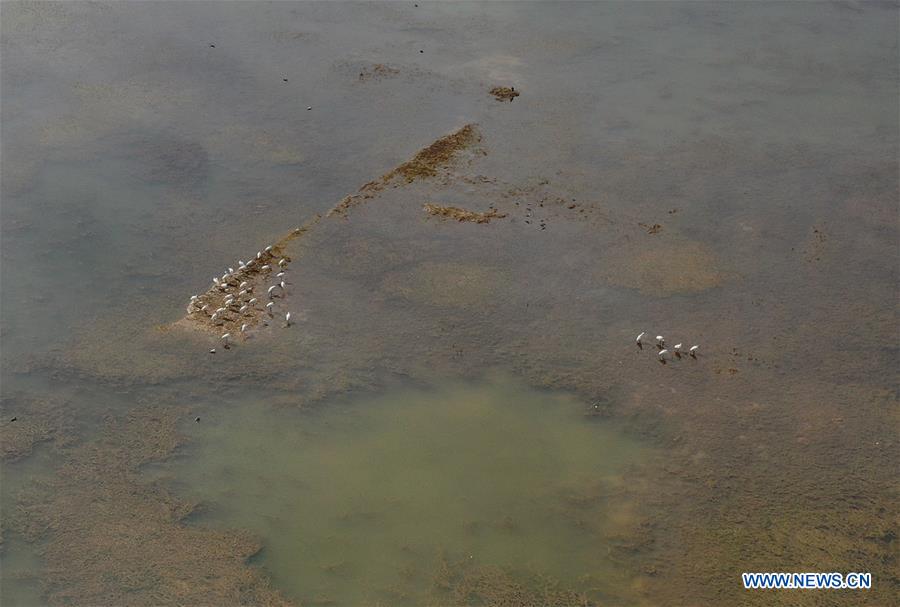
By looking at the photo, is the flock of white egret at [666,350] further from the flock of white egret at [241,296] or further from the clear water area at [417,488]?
the flock of white egret at [241,296]

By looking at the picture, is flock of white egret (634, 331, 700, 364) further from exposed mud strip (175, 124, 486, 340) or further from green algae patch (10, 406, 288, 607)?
green algae patch (10, 406, 288, 607)

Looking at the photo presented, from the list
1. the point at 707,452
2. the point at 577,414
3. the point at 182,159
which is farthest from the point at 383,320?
the point at 182,159

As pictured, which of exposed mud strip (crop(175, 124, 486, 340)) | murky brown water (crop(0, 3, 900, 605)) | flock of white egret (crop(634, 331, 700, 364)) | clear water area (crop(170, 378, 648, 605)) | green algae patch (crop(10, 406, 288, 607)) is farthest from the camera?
exposed mud strip (crop(175, 124, 486, 340))

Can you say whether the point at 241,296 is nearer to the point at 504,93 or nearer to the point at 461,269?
the point at 461,269

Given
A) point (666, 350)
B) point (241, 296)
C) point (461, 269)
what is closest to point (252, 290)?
point (241, 296)

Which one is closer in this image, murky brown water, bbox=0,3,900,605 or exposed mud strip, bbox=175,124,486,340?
murky brown water, bbox=0,3,900,605

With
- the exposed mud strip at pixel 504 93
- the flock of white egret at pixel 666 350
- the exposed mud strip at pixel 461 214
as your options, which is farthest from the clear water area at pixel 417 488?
the exposed mud strip at pixel 504 93

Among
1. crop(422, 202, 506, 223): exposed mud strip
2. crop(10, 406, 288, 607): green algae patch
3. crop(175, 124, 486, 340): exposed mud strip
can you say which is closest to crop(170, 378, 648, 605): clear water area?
crop(10, 406, 288, 607): green algae patch
